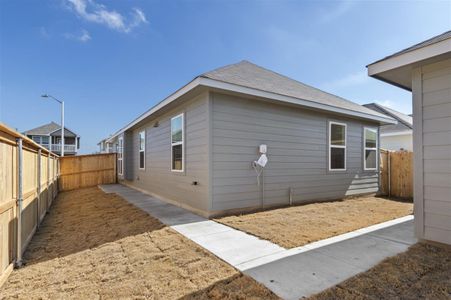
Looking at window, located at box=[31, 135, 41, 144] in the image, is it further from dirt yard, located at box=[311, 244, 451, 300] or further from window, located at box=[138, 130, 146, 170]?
dirt yard, located at box=[311, 244, 451, 300]

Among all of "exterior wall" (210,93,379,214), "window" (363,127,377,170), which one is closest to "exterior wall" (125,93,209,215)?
"exterior wall" (210,93,379,214)

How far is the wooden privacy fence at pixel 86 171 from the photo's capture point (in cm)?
1245

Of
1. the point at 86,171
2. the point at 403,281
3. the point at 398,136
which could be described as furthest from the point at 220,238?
the point at 398,136

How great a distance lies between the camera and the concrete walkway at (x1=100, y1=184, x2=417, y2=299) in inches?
96.3

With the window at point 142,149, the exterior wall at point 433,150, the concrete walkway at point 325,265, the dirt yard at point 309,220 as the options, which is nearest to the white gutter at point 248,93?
the window at point 142,149

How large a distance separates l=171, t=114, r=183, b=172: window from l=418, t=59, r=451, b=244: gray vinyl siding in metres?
5.22

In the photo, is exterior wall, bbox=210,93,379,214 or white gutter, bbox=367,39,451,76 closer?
white gutter, bbox=367,39,451,76

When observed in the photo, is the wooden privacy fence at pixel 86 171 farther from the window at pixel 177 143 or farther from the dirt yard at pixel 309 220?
the dirt yard at pixel 309 220

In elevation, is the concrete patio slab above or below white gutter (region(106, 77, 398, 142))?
below

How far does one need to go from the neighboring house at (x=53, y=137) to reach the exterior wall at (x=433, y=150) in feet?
135

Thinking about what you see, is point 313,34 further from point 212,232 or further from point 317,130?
point 212,232

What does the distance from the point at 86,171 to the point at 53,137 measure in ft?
96.2

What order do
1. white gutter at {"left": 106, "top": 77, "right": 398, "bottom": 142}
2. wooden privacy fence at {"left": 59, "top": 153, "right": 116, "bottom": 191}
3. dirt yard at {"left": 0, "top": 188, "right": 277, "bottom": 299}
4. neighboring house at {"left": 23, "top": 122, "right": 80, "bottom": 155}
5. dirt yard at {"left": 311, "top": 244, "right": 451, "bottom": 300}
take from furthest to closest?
neighboring house at {"left": 23, "top": 122, "right": 80, "bottom": 155}
wooden privacy fence at {"left": 59, "top": 153, "right": 116, "bottom": 191}
white gutter at {"left": 106, "top": 77, "right": 398, "bottom": 142}
dirt yard at {"left": 0, "top": 188, "right": 277, "bottom": 299}
dirt yard at {"left": 311, "top": 244, "right": 451, "bottom": 300}

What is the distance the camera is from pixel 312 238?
3.80 meters
